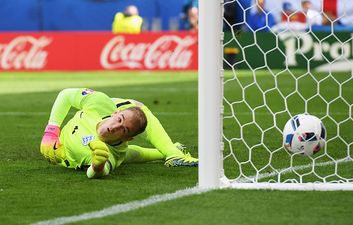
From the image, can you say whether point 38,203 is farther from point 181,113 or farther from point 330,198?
point 181,113

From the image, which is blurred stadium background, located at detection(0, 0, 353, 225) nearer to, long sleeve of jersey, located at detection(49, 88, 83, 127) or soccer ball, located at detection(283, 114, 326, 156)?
long sleeve of jersey, located at detection(49, 88, 83, 127)

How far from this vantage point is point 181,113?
11.8 metres

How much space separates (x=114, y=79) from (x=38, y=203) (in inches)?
543

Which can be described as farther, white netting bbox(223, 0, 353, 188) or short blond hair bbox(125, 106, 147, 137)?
white netting bbox(223, 0, 353, 188)

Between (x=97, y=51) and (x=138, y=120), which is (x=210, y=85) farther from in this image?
(x=97, y=51)

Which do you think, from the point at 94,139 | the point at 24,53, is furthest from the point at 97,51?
the point at 94,139

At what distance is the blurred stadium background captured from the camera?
17.4ft

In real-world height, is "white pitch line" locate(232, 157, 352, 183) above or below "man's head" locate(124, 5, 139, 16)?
below

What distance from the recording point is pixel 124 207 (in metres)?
5.34

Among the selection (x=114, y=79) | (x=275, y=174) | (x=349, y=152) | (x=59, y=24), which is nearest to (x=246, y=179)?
(x=275, y=174)

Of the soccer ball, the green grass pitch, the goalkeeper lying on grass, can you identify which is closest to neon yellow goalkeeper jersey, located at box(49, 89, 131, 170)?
the goalkeeper lying on grass

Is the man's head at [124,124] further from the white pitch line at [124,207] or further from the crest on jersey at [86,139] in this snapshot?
the white pitch line at [124,207]

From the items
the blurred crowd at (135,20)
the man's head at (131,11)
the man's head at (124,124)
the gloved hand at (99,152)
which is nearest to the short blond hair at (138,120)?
the man's head at (124,124)

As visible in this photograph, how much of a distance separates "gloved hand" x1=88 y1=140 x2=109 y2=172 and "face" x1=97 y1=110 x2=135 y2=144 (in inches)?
3.7
